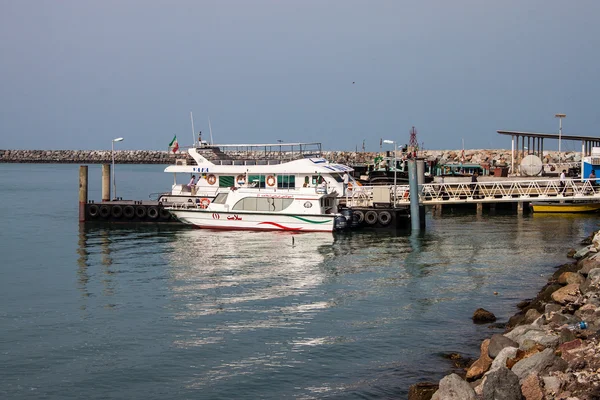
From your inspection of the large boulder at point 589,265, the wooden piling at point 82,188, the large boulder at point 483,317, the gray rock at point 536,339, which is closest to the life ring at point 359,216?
the wooden piling at point 82,188

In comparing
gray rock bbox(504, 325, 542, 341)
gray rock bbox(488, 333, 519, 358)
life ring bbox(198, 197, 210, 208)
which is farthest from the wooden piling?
gray rock bbox(488, 333, 519, 358)

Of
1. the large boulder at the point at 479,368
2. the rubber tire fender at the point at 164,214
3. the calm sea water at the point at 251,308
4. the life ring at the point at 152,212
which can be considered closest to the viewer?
the large boulder at the point at 479,368

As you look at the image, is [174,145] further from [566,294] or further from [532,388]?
[532,388]

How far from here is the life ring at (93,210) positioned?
43.4 meters

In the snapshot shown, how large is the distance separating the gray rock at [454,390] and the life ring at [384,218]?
27.0 metres

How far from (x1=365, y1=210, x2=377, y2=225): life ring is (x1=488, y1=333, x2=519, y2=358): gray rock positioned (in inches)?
974

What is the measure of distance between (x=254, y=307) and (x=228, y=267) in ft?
23.0

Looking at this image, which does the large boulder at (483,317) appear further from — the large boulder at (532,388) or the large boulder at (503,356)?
the large boulder at (532,388)

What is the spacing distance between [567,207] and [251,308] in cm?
3100

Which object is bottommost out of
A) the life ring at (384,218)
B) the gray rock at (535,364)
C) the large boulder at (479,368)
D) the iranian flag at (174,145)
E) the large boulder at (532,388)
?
the large boulder at (479,368)

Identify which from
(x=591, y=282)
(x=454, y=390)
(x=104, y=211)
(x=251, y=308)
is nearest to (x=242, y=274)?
(x=251, y=308)

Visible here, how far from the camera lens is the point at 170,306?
21766 millimetres

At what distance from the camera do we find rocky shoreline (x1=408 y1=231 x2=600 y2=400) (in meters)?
11.3

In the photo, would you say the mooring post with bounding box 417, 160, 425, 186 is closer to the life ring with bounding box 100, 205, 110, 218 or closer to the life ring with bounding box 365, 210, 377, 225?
the life ring with bounding box 365, 210, 377, 225
